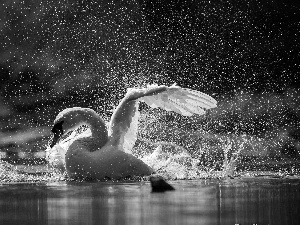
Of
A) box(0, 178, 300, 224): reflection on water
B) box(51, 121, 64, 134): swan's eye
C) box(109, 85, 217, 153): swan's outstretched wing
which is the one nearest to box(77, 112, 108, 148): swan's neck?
box(109, 85, 217, 153): swan's outstretched wing

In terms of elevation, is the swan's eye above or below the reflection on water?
above

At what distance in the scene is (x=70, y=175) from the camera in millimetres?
11070

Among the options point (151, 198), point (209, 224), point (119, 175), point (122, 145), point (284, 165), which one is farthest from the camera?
point (284, 165)

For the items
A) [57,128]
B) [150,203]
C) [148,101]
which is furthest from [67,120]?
[150,203]

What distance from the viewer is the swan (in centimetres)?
1086

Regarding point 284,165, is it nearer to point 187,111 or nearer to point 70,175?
point 187,111

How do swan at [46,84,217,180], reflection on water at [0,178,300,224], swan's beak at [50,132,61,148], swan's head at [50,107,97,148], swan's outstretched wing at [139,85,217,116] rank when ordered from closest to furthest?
reflection on water at [0,178,300,224] → swan at [46,84,217,180] → swan's beak at [50,132,61,148] → swan's head at [50,107,97,148] → swan's outstretched wing at [139,85,217,116]

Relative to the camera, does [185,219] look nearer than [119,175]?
Yes

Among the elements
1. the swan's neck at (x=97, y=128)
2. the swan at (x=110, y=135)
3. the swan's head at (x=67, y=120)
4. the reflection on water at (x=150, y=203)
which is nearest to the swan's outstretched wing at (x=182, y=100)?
the swan at (x=110, y=135)

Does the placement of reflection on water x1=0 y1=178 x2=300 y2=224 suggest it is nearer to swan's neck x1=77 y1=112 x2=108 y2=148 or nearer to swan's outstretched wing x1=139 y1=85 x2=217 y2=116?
swan's neck x1=77 y1=112 x2=108 y2=148

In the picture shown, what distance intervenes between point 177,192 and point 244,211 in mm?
1755

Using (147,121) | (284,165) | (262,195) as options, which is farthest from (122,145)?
(262,195)

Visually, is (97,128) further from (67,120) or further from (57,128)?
(57,128)

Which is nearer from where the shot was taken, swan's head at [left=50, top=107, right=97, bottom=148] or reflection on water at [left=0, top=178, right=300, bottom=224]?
reflection on water at [left=0, top=178, right=300, bottom=224]
